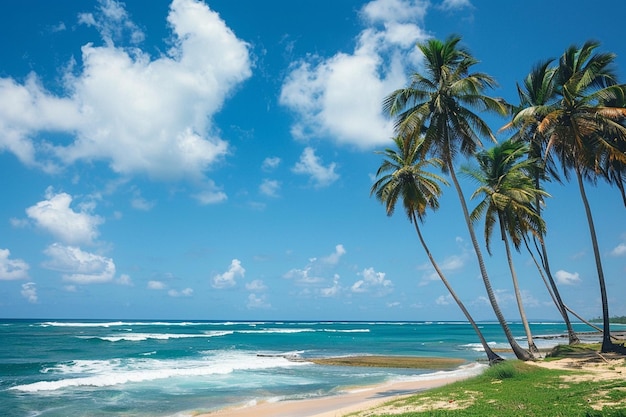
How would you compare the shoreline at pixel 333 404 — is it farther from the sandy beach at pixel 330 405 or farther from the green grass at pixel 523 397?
the green grass at pixel 523 397

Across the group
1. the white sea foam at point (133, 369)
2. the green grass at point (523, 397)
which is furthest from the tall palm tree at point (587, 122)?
the white sea foam at point (133, 369)

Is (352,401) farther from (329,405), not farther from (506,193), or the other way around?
(506,193)

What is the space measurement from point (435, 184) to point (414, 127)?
9.00 feet

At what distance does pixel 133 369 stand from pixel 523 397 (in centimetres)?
2329

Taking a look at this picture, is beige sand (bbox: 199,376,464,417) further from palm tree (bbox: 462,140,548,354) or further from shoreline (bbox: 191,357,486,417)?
palm tree (bbox: 462,140,548,354)

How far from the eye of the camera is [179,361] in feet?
103

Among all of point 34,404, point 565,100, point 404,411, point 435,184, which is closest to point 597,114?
point 565,100

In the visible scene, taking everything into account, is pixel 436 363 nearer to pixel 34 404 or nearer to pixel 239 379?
pixel 239 379

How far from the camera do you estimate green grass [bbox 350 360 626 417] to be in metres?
8.24

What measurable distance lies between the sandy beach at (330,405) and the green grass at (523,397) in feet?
8.40

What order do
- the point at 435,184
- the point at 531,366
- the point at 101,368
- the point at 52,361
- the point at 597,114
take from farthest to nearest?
the point at 52,361, the point at 101,368, the point at 435,184, the point at 597,114, the point at 531,366

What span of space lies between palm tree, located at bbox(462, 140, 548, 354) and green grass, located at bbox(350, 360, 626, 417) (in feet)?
16.1

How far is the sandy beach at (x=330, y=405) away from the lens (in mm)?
13622

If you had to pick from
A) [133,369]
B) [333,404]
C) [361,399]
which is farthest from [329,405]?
[133,369]
